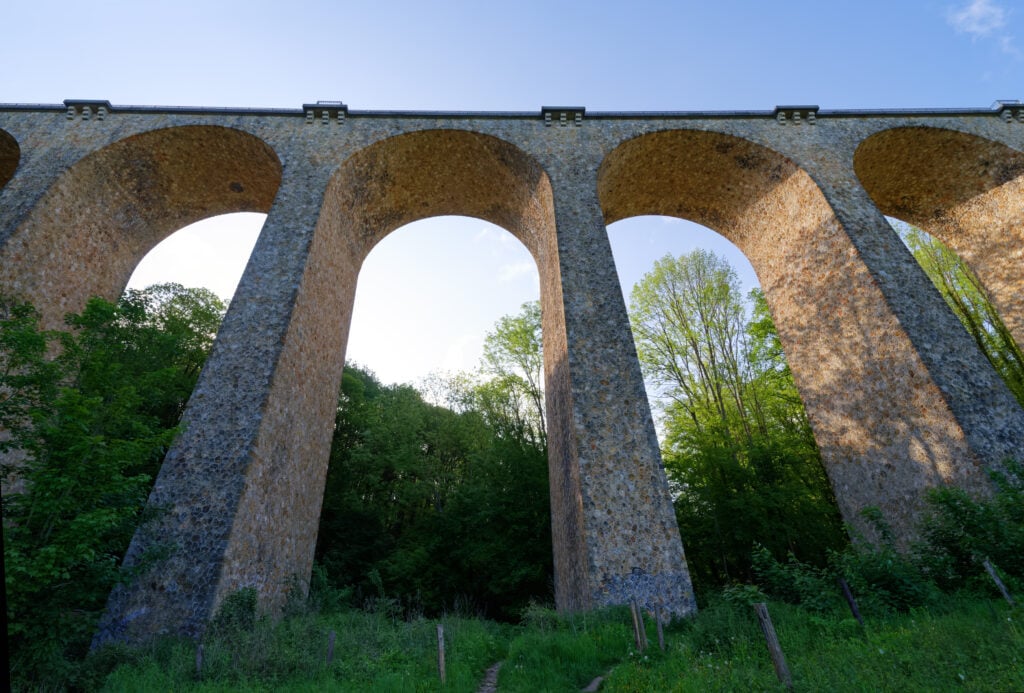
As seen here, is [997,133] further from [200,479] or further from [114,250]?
[114,250]

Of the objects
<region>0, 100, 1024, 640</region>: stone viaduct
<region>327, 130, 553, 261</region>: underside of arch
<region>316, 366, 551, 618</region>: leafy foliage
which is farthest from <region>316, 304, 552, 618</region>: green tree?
<region>327, 130, 553, 261</region>: underside of arch

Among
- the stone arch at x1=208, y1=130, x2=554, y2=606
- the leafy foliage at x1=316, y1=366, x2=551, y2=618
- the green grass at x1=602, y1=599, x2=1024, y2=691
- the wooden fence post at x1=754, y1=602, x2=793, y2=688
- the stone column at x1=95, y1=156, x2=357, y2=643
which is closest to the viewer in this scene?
the green grass at x1=602, y1=599, x2=1024, y2=691

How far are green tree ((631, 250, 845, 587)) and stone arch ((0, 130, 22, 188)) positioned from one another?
2046cm

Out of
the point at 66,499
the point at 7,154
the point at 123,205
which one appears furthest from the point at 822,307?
the point at 7,154

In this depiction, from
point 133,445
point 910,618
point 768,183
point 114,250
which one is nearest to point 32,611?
point 133,445

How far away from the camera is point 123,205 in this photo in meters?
14.8

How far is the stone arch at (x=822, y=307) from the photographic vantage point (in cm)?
1069

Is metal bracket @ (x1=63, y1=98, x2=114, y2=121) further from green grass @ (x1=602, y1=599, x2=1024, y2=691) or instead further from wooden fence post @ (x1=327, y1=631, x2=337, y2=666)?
green grass @ (x1=602, y1=599, x2=1024, y2=691)

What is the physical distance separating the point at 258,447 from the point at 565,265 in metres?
7.30

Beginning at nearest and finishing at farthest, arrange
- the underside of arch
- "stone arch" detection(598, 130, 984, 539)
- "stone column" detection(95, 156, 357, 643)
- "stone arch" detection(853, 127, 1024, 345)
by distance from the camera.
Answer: "stone column" detection(95, 156, 357, 643) < "stone arch" detection(598, 130, 984, 539) < the underside of arch < "stone arch" detection(853, 127, 1024, 345)

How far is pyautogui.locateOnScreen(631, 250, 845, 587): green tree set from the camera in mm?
14219

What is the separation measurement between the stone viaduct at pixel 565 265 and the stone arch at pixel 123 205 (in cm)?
6

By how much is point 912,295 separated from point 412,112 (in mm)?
13235

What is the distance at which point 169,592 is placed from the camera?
27.1 ft
